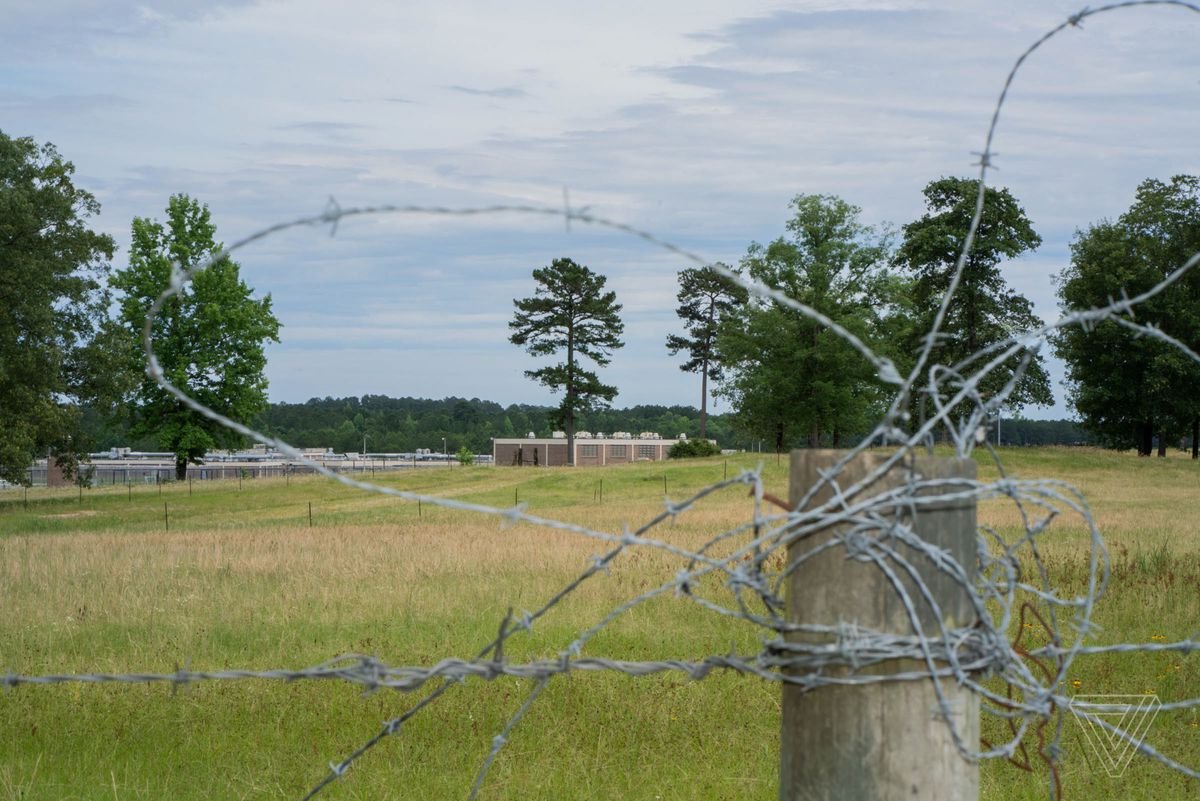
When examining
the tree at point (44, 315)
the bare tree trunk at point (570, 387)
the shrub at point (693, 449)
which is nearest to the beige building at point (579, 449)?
the bare tree trunk at point (570, 387)

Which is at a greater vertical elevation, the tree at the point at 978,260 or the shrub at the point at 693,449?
the tree at the point at 978,260

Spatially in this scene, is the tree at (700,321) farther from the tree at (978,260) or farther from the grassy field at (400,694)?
the grassy field at (400,694)

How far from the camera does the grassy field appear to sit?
211 inches

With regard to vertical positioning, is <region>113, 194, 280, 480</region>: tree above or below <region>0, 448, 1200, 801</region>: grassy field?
above

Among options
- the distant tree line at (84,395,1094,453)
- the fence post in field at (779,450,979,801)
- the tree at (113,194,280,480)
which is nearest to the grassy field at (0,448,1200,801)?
the fence post in field at (779,450,979,801)

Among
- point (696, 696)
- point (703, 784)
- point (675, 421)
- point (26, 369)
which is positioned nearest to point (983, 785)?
Result: point (703, 784)

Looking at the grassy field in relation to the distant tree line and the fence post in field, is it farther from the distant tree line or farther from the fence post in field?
the distant tree line

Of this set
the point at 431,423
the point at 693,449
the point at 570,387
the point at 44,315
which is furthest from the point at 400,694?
the point at 431,423

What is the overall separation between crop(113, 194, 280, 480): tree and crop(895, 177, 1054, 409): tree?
33494 mm

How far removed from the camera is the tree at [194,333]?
49.8 m

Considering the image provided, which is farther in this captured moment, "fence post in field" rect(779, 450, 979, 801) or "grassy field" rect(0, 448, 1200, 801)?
"grassy field" rect(0, 448, 1200, 801)

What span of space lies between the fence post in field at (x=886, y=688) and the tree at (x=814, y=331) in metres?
51.2

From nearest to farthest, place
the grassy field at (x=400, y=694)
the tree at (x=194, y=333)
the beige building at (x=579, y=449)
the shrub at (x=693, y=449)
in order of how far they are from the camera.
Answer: the grassy field at (x=400, y=694) → the tree at (x=194, y=333) → the shrub at (x=693, y=449) → the beige building at (x=579, y=449)

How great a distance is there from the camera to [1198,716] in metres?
6.75
